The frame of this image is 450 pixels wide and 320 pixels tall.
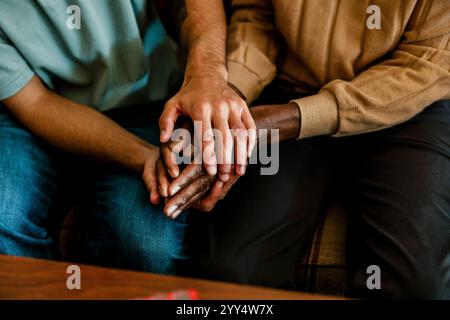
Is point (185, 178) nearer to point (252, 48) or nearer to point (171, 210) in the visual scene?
point (171, 210)

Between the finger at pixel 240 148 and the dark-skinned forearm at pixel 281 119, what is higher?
the dark-skinned forearm at pixel 281 119

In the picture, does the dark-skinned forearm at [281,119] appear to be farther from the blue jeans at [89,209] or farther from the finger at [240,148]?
the blue jeans at [89,209]

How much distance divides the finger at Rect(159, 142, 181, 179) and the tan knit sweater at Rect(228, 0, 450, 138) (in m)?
Answer: 0.26

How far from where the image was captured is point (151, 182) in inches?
42.4

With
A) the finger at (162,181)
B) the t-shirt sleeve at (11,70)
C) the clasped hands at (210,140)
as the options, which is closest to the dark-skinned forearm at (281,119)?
the clasped hands at (210,140)

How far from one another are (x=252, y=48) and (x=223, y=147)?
32 centimetres

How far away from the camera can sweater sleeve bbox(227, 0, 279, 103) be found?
1222 mm

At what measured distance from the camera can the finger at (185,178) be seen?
1.02 m

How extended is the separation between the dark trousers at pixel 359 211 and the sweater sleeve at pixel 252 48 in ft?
0.57

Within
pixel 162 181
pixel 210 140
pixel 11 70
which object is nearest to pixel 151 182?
pixel 162 181

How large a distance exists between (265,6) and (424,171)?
52 cm

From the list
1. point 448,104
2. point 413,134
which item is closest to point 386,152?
point 413,134
